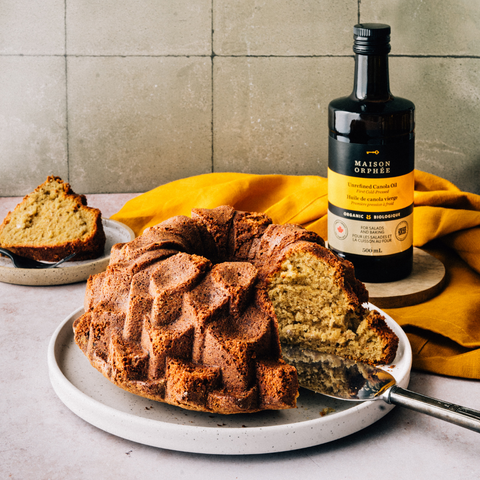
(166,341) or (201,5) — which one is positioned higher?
(201,5)

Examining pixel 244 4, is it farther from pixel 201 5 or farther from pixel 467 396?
pixel 467 396

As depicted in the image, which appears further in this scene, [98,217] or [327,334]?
[98,217]

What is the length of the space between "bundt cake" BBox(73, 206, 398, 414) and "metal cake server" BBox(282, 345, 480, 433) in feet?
0.13

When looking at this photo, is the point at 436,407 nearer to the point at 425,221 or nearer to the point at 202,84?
the point at 425,221

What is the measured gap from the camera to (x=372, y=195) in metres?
1.16

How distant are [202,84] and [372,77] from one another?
106 centimetres

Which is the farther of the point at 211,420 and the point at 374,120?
the point at 374,120

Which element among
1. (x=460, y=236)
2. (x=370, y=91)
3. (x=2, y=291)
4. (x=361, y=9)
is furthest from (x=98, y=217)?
(x=361, y=9)

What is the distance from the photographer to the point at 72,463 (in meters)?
0.81

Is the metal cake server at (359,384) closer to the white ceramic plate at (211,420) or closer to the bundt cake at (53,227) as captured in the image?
the white ceramic plate at (211,420)

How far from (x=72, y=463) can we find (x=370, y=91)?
2.73ft

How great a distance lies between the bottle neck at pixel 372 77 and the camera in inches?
45.0

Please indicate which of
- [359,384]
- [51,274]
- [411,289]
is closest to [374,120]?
[411,289]

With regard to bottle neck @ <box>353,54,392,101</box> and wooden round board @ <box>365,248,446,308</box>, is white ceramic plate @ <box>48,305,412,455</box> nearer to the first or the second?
wooden round board @ <box>365,248,446,308</box>
